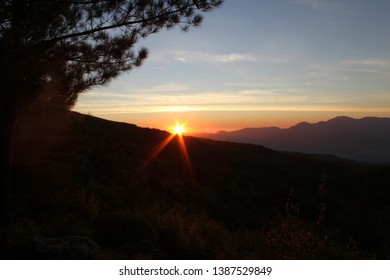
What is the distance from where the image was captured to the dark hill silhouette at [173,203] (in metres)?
6.91

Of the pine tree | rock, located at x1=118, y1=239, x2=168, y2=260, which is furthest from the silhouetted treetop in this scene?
rock, located at x1=118, y1=239, x2=168, y2=260

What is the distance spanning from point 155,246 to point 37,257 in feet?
6.83

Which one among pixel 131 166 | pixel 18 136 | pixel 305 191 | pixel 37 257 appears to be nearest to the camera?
pixel 37 257

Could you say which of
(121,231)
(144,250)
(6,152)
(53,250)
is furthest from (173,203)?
(53,250)

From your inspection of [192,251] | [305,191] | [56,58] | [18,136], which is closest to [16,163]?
[18,136]

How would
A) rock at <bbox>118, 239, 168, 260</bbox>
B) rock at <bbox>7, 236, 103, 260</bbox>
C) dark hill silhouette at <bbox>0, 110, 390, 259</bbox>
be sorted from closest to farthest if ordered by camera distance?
1. rock at <bbox>7, 236, 103, 260</bbox>
2. rock at <bbox>118, 239, 168, 260</bbox>
3. dark hill silhouette at <bbox>0, 110, 390, 259</bbox>

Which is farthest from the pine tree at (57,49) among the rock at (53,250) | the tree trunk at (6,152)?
the rock at (53,250)

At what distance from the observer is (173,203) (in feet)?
57.3

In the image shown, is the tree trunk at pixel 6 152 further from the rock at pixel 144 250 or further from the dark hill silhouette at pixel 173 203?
the rock at pixel 144 250

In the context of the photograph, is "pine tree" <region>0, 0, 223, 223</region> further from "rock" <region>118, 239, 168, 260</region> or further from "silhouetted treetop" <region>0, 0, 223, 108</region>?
"rock" <region>118, 239, 168, 260</region>

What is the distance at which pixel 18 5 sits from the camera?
810 cm

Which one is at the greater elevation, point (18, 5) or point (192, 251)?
point (18, 5)

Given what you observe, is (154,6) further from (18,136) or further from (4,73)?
(18,136)

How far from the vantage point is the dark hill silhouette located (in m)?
6.91
